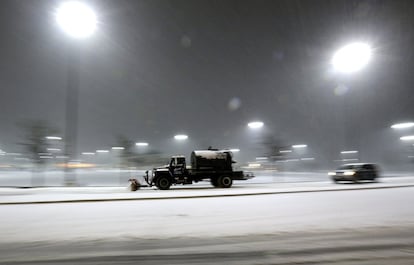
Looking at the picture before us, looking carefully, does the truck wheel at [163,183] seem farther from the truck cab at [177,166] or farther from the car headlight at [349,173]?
the car headlight at [349,173]

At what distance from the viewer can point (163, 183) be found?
20281 millimetres

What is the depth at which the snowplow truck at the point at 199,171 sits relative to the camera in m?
20.5

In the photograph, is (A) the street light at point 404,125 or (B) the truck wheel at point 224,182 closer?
(B) the truck wheel at point 224,182

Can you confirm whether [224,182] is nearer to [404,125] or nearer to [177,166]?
[177,166]

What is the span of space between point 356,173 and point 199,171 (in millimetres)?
11232

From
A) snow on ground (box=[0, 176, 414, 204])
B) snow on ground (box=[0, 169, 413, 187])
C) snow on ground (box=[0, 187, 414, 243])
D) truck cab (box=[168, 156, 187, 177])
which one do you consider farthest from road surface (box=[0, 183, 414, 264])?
snow on ground (box=[0, 169, 413, 187])

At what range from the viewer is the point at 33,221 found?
9.07m

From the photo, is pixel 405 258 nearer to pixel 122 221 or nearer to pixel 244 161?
pixel 122 221

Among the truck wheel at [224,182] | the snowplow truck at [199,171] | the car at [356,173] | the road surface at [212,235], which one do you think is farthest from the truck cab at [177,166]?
the car at [356,173]

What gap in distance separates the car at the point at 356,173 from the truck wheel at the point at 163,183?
12431 mm

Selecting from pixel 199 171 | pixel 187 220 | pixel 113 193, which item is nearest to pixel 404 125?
pixel 199 171

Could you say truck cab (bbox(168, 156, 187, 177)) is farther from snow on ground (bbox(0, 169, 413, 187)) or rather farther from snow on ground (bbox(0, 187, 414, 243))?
snow on ground (bbox(0, 187, 414, 243))

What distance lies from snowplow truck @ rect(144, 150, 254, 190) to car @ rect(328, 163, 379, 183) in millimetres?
6695

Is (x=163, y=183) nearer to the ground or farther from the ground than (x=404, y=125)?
nearer to the ground
